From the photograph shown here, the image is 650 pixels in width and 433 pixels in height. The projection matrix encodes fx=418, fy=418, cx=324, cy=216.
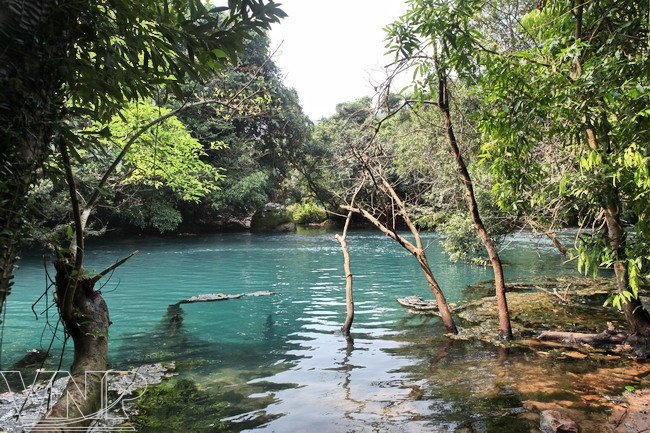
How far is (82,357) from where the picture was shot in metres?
3.23

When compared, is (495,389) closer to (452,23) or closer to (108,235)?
(452,23)

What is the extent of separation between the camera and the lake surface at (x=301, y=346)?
17.5 feet

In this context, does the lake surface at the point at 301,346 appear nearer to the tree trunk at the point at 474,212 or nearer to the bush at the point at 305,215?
the tree trunk at the point at 474,212

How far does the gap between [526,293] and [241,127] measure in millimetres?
26741

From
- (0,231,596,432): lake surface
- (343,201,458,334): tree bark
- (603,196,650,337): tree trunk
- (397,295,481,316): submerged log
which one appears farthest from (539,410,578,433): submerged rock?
(397,295,481,316): submerged log

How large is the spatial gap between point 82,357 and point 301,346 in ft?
18.9

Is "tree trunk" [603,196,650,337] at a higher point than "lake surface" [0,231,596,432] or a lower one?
higher

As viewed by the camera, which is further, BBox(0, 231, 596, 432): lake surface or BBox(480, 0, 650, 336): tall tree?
BBox(0, 231, 596, 432): lake surface

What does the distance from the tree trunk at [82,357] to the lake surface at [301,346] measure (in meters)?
0.29

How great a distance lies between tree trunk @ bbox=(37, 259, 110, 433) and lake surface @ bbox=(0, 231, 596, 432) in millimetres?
286

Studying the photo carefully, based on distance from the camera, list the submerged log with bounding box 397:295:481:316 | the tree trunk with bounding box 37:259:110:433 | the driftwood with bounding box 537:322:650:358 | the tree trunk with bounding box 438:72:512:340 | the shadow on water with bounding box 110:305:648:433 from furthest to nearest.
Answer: the submerged log with bounding box 397:295:481:316 → the tree trunk with bounding box 438:72:512:340 → the driftwood with bounding box 537:322:650:358 → the shadow on water with bounding box 110:305:648:433 → the tree trunk with bounding box 37:259:110:433

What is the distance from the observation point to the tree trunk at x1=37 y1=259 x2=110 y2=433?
101 inches

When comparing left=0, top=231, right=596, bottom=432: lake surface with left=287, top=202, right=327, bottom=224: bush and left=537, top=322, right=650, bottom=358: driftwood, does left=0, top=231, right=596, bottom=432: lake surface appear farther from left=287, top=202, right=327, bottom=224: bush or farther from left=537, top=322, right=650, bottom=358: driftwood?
left=287, top=202, right=327, bottom=224: bush

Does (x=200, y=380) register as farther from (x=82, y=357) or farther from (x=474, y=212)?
(x=474, y=212)
